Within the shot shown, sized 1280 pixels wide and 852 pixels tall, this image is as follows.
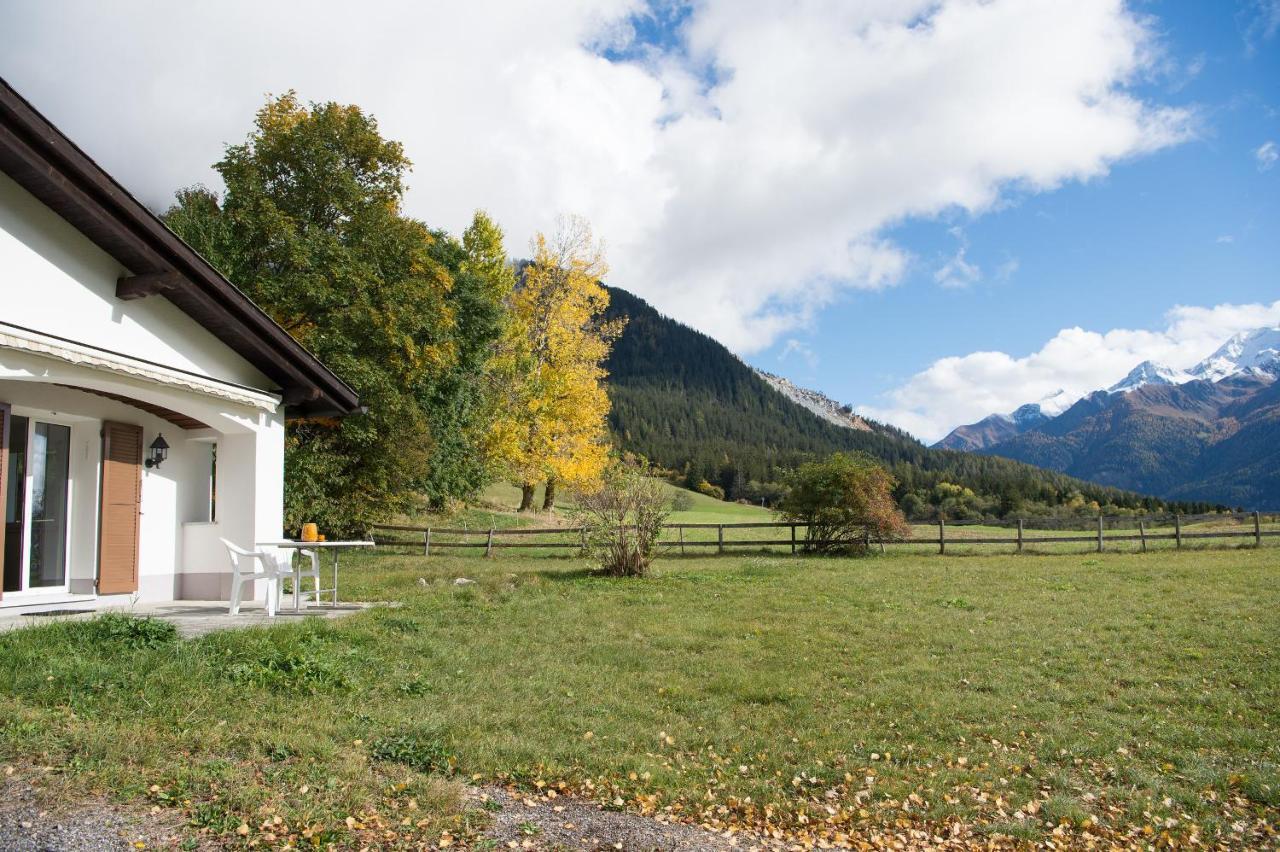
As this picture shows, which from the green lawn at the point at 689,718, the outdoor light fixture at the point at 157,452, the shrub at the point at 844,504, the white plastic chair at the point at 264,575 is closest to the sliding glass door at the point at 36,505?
the outdoor light fixture at the point at 157,452

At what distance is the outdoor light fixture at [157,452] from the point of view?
1044 cm

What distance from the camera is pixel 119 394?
30.5 feet

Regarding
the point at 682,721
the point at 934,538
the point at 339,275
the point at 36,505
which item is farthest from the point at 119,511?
the point at 934,538

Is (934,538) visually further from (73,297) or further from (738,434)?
(738,434)

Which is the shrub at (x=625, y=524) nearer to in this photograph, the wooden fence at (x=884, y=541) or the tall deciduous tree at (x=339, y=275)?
the wooden fence at (x=884, y=541)

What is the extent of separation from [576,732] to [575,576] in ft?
31.4

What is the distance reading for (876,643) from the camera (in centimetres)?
945

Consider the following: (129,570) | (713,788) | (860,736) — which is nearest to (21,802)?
(713,788)

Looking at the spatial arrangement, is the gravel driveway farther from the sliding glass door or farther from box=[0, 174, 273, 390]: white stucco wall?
the sliding glass door

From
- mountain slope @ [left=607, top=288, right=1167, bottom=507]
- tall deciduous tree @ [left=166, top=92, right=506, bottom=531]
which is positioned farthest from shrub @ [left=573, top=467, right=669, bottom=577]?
mountain slope @ [left=607, top=288, right=1167, bottom=507]

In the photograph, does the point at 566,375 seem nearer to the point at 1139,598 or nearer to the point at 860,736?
the point at 1139,598

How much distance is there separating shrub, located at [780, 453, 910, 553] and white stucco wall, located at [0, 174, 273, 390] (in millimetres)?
15919

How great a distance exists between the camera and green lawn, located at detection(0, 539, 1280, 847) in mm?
4684

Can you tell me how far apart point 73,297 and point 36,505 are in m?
2.73
